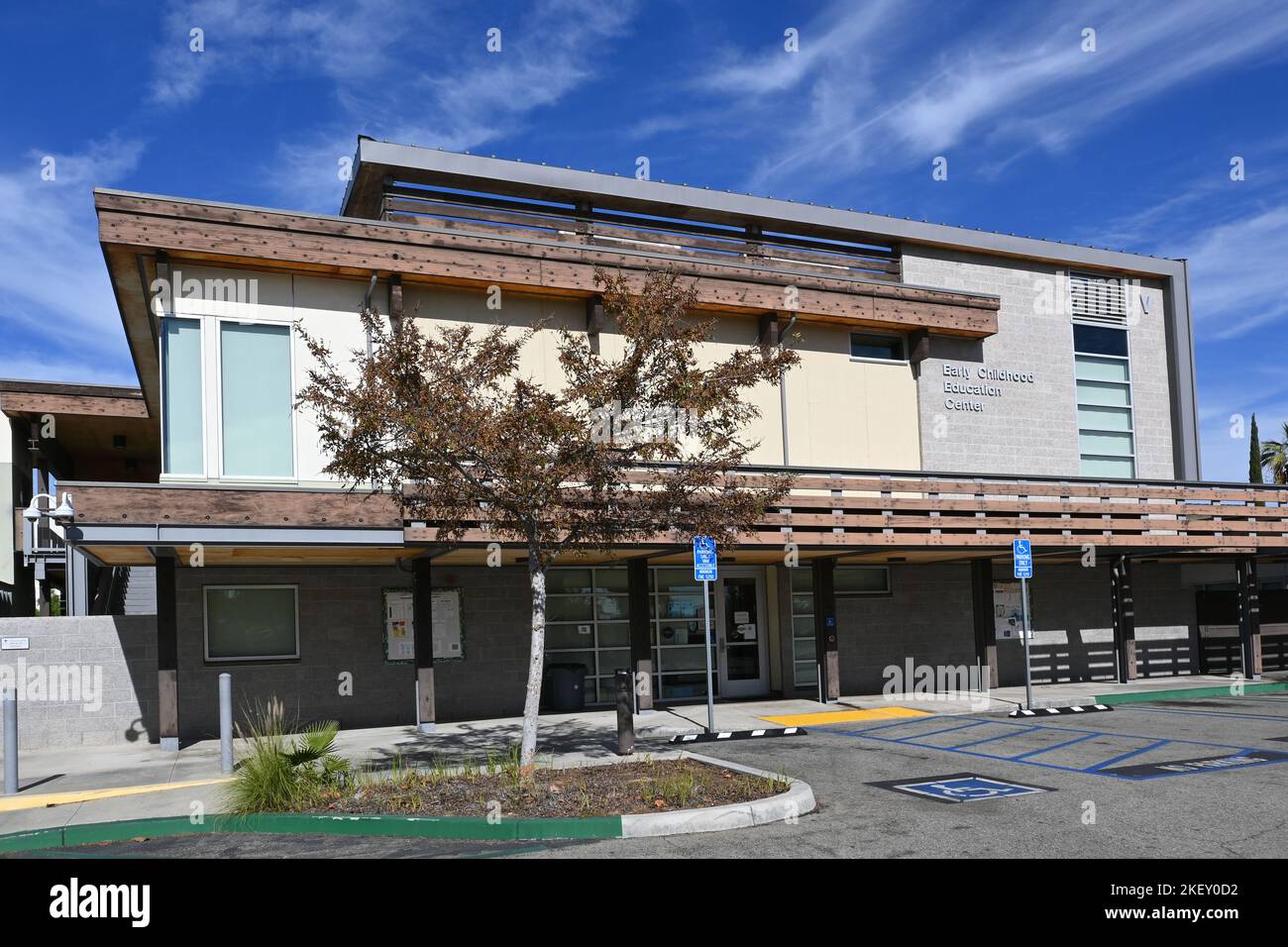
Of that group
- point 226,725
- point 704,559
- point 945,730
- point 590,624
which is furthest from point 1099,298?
point 226,725

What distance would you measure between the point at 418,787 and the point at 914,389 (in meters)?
15.3

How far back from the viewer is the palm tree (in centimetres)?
5409

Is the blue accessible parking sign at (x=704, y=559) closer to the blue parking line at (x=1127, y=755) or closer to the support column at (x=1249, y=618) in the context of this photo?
the blue parking line at (x=1127, y=755)

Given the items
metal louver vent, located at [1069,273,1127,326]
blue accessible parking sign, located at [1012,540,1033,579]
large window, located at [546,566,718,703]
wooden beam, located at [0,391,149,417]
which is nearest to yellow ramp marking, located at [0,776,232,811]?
large window, located at [546,566,718,703]

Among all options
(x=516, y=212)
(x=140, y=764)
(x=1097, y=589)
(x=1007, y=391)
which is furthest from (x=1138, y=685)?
(x=140, y=764)

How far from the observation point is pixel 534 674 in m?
11.4

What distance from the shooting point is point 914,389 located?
2291 cm

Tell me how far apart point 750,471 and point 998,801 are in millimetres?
8469

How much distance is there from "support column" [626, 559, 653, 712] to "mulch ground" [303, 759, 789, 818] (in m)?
6.62

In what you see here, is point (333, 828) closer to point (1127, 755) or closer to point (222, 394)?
point (222, 394)

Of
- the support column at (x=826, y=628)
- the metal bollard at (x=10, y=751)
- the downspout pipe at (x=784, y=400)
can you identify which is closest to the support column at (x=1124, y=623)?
the support column at (x=826, y=628)

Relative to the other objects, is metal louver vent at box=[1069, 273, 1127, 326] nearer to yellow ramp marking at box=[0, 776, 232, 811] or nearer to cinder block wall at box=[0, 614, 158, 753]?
cinder block wall at box=[0, 614, 158, 753]

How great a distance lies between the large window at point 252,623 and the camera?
58.0 ft

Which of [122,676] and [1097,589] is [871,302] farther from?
[122,676]
